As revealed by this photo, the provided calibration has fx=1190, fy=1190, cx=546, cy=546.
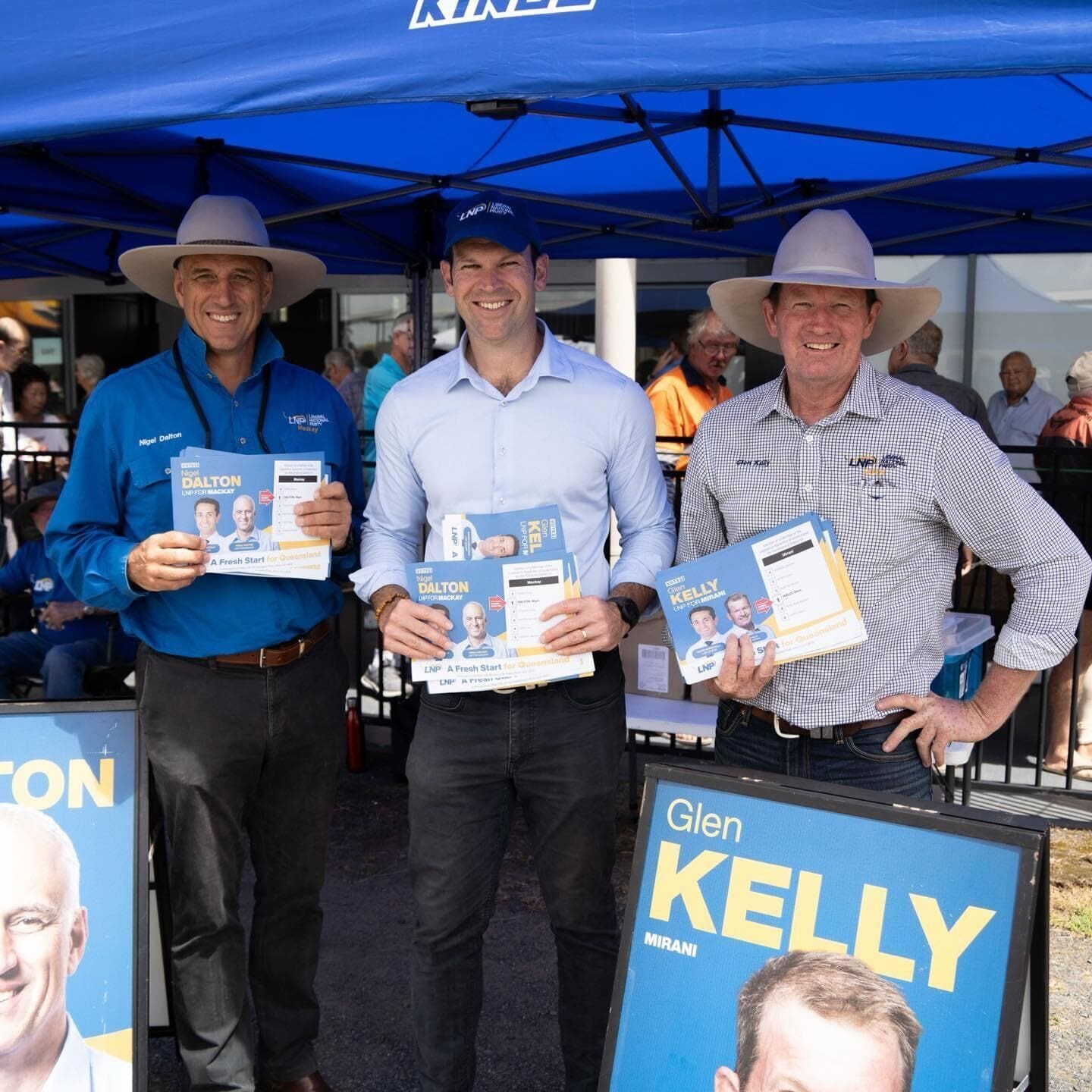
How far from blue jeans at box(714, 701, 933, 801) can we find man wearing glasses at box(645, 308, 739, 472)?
4589mm

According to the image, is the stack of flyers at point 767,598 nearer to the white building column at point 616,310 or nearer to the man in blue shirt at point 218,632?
the man in blue shirt at point 218,632

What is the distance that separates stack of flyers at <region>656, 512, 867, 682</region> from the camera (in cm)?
254

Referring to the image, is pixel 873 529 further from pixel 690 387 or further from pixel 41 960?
pixel 690 387

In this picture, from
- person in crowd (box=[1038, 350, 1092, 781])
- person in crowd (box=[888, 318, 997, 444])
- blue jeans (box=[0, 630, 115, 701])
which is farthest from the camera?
person in crowd (box=[1038, 350, 1092, 781])

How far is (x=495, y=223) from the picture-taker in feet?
9.35

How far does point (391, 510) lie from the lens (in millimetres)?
3104

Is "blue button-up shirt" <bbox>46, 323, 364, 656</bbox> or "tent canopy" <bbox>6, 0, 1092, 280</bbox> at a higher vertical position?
"tent canopy" <bbox>6, 0, 1092, 280</bbox>

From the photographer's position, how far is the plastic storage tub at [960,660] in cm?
440

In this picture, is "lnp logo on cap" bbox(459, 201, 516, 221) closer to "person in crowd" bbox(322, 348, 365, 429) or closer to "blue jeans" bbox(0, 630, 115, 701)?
"blue jeans" bbox(0, 630, 115, 701)

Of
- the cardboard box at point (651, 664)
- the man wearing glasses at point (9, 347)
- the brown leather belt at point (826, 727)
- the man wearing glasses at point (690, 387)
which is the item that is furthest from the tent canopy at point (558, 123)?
the cardboard box at point (651, 664)

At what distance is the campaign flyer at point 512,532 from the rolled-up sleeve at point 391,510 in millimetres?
328

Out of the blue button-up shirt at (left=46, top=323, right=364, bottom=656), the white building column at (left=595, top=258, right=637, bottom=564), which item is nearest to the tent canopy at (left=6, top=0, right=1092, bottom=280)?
the blue button-up shirt at (left=46, top=323, right=364, bottom=656)

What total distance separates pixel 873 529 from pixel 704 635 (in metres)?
0.45

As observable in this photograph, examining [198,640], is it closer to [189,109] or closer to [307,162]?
[189,109]
